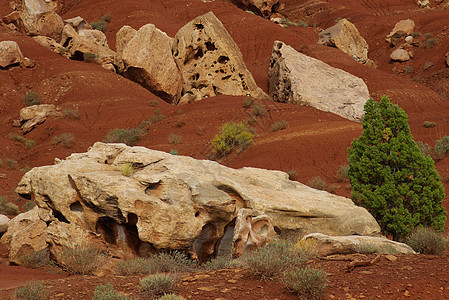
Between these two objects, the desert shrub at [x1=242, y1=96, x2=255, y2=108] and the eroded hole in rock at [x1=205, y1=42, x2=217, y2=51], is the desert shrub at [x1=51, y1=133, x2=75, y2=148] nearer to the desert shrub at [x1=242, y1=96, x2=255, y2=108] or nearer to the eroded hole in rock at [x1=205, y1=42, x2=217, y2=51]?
the desert shrub at [x1=242, y1=96, x2=255, y2=108]

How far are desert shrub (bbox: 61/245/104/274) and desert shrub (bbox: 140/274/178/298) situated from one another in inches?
87.4

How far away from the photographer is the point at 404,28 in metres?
51.6

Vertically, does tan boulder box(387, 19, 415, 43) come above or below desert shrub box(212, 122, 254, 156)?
below

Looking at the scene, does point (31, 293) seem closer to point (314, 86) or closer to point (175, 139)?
point (175, 139)

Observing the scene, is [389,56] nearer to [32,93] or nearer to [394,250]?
[32,93]

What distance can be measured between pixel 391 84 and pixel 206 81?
14.4m

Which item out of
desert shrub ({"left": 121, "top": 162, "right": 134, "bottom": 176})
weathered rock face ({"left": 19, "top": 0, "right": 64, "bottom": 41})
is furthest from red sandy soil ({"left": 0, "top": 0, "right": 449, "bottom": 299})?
desert shrub ({"left": 121, "top": 162, "right": 134, "bottom": 176})

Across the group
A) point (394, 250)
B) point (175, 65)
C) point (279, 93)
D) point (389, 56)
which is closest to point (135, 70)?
point (175, 65)

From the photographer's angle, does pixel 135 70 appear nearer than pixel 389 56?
Yes

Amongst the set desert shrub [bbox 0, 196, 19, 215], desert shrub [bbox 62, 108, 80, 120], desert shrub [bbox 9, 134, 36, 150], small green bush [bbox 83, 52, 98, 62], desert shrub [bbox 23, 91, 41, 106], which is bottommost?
desert shrub [bbox 9, 134, 36, 150]

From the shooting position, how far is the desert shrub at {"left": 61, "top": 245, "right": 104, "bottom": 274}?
7.82m

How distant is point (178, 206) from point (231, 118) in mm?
16854

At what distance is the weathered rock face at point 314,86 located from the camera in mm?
28500

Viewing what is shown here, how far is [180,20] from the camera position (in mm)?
48062
